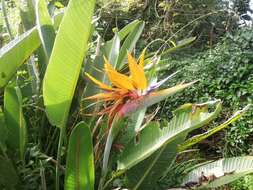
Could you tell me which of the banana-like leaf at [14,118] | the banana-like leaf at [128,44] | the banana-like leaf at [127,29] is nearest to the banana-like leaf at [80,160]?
the banana-like leaf at [14,118]

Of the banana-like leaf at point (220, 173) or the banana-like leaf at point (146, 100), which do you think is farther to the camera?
the banana-like leaf at point (220, 173)

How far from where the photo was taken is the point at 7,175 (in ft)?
4.58

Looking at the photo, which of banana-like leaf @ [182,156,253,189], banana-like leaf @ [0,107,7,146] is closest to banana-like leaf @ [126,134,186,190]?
banana-like leaf @ [182,156,253,189]

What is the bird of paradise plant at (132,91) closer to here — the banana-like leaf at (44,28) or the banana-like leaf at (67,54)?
the banana-like leaf at (67,54)

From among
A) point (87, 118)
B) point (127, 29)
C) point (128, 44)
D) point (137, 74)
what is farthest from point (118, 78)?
point (127, 29)

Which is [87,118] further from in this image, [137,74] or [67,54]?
[137,74]

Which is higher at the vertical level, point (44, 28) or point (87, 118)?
point (44, 28)

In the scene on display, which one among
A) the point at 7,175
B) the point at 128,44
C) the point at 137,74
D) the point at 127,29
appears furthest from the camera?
the point at 127,29

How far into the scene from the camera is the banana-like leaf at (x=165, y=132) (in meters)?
1.24

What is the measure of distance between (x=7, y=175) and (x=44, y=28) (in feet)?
1.59

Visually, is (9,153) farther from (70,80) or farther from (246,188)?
(246,188)

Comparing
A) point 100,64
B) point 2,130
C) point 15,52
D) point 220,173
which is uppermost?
point 15,52

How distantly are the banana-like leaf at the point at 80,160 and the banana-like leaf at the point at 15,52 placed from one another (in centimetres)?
36

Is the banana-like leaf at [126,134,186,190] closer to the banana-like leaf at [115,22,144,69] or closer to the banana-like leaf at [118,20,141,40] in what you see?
the banana-like leaf at [115,22,144,69]
